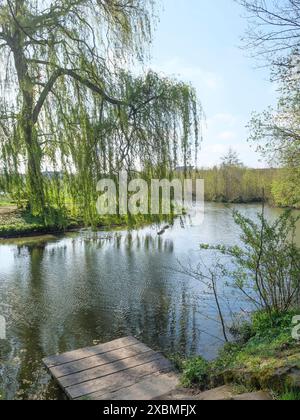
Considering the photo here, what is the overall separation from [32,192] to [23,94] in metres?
1.41

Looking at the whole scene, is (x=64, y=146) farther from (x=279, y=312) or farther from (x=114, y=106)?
(x=279, y=312)

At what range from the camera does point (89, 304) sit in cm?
574

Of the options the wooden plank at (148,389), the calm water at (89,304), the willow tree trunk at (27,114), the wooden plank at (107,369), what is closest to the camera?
the wooden plank at (148,389)

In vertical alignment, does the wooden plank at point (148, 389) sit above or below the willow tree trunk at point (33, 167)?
below

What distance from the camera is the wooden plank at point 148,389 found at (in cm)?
288

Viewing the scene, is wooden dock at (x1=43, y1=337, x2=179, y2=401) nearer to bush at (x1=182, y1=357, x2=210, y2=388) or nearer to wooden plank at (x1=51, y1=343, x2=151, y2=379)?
wooden plank at (x1=51, y1=343, x2=151, y2=379)

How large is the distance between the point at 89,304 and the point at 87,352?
1907mm

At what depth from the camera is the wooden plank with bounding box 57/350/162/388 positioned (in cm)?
324

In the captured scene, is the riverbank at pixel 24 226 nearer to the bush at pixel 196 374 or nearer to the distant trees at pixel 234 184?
the bush at pixel 196 374

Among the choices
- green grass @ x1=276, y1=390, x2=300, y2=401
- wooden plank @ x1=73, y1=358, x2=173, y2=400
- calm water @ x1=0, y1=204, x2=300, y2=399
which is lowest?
calm water @ x1=0, y1=204, x2=300, y2=399

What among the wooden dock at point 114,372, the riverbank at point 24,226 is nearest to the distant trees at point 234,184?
the riverbank at point 24,226

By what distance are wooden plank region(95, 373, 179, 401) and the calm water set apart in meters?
0.64

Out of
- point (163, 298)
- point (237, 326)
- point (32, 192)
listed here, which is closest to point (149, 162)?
point (32, 192)

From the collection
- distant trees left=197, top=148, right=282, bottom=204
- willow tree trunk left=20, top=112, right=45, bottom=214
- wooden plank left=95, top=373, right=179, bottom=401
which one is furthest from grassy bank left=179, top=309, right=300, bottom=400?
distant trees left=197, top=148, right=282, bottom=204
